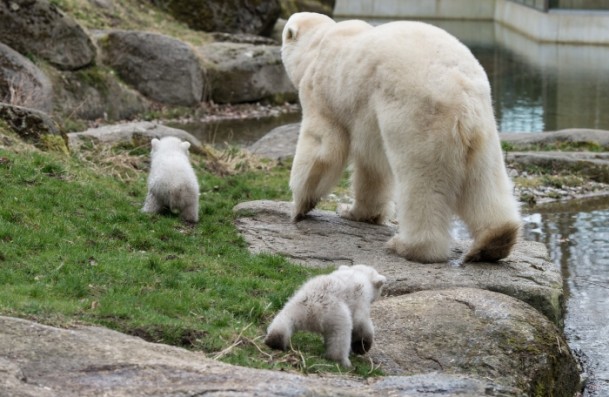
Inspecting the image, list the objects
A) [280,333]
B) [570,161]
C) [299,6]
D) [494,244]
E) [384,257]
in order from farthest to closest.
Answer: [299,6]
[570,161]
[384,257]
[494,244]
[280,333]

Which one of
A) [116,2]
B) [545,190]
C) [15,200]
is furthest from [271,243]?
[116,2]

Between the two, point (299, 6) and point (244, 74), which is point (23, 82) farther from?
point (299, 6)

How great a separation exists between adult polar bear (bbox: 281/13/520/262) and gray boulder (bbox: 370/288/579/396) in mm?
986

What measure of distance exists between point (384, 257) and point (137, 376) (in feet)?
12.8

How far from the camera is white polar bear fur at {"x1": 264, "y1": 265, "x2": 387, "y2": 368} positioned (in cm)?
612

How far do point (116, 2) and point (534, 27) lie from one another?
1771 cm

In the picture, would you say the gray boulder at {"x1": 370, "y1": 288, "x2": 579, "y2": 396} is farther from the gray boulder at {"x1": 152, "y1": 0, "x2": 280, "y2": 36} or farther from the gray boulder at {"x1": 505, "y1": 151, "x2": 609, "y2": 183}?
the gray boulder at {"x1": 152, "y1": 0, "x2": 280, "y2": 36}

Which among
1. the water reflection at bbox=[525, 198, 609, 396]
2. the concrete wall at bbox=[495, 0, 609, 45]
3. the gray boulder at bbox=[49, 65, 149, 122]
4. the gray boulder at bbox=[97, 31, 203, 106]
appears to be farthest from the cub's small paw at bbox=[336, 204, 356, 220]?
the concrete wall at bbox=[495, 0, 609, 45]

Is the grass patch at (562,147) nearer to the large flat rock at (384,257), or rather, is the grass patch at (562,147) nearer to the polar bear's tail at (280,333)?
the large flat rock at (384,257)

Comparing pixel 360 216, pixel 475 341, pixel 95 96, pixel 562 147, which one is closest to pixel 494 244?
pixel 475 341

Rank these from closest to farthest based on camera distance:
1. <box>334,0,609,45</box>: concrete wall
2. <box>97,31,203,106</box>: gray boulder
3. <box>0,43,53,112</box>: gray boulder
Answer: <box>0,43,53,112</box>: gray boulder → <box>97,31,203,106</box>: gray boulder → <box>334,0,609,45</box>: concrete wall

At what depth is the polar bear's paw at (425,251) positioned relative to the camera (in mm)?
8250

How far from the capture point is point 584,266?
10.7 m

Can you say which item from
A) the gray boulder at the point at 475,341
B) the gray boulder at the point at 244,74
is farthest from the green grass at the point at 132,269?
the gray boulder at the point at 244,74
